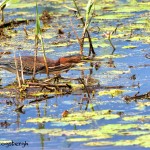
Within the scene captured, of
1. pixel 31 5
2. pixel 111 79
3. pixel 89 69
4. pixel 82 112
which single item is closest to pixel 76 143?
pixel 82 112

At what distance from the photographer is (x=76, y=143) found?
5.95 meters

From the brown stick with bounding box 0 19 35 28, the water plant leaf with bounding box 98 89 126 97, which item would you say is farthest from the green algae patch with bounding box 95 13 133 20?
the water plant leaf with bounding box 98 89 126 97

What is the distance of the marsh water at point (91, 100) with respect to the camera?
20.0 ft

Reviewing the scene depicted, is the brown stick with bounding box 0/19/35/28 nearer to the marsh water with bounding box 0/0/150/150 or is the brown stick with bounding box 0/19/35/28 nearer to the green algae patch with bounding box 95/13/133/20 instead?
the marsh water with bounding box 0/0/150/150

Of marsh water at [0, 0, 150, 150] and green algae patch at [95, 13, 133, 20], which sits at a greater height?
green algae patch at [95, 13, 133, 20]

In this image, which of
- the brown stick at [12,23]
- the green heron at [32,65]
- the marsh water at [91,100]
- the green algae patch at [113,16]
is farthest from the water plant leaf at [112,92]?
the green algae patch at [113,16]

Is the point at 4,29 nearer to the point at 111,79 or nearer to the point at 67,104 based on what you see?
the point at 111,79

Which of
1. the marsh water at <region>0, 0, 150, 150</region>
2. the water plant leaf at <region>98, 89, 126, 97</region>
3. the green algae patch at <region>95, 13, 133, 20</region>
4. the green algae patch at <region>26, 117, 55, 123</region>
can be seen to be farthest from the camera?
the green algae patch at <region>95, 13, 133, 20</region>

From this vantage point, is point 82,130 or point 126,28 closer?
point 82,130

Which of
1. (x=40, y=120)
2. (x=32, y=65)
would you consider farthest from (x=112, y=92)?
(x=32, y=65)

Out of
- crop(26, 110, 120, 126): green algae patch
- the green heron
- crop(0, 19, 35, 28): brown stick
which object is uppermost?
crop(0, 19, 35, 28): brown stick

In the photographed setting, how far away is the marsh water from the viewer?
6086 millimetres

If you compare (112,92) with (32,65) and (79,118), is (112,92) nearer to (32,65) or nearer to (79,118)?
(79,118)

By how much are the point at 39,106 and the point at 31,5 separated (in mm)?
8605
